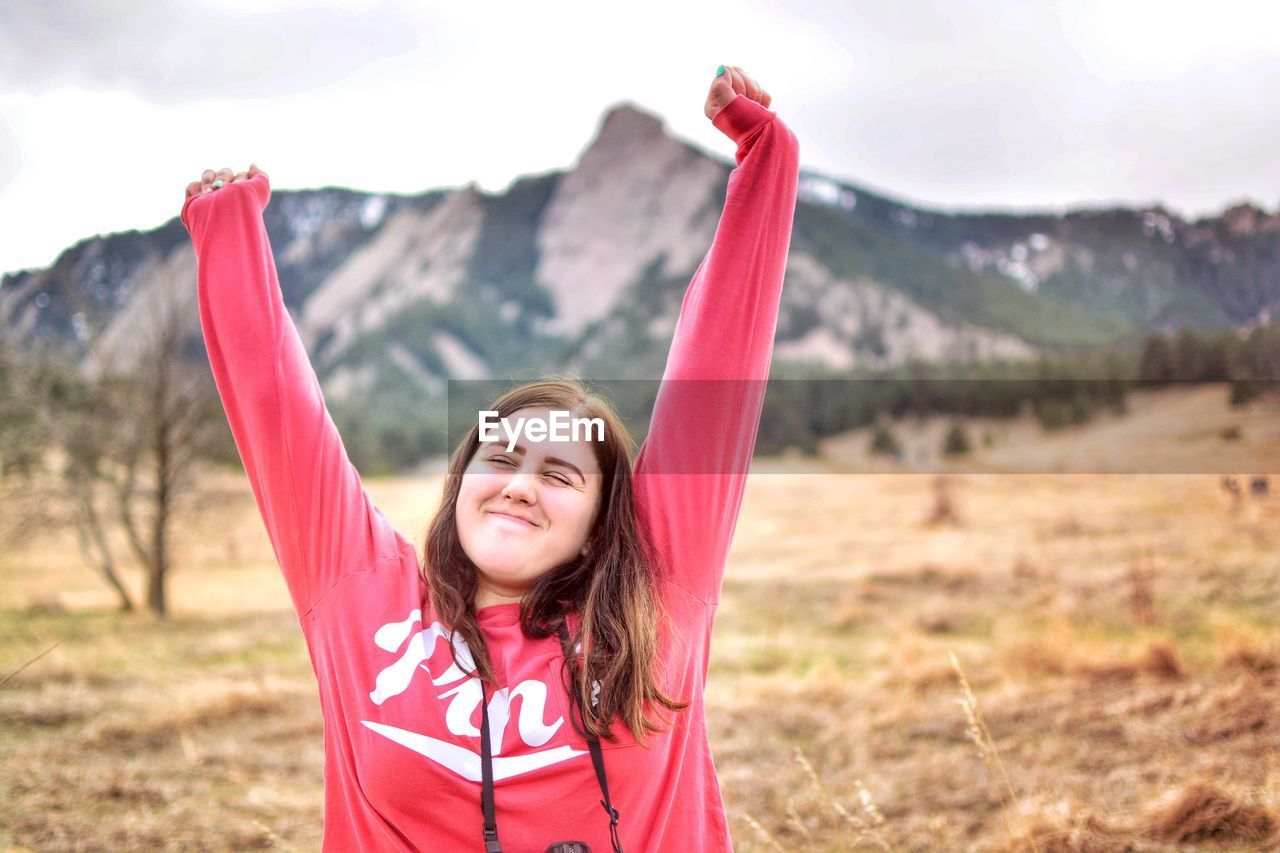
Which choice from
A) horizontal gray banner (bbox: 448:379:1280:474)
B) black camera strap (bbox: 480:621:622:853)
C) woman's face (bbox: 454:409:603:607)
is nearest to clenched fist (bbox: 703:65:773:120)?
horizontal gray banner (bbox: 448:379:1280:474)

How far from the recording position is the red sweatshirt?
1.44m

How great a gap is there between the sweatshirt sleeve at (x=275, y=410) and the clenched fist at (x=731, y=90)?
0.93 metres

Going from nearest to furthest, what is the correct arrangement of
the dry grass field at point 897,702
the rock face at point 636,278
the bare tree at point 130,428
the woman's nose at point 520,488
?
1. the woman's nose at point 520,488
2. the dry grass field at point 897,702
3. the bare tree at point 130,428
4. the rock face at point 636,278

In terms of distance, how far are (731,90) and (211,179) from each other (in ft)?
3.53

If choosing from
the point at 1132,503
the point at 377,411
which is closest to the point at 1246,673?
the point at 1132,503

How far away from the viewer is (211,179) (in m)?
1.76

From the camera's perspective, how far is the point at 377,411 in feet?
243

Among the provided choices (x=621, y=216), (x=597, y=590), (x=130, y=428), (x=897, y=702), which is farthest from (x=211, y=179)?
(x=621, y=216)

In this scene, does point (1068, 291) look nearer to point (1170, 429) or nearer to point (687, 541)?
point (1170, 429)

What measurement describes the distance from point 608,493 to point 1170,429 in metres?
20.0

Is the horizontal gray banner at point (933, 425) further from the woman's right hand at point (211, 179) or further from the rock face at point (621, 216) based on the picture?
the rock face at point (621, 216)

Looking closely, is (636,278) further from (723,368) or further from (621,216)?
(723,368)

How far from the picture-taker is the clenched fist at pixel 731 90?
5.54 feet

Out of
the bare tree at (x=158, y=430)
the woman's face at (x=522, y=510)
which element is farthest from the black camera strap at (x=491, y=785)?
the bare tree at (x=158, y=430)
